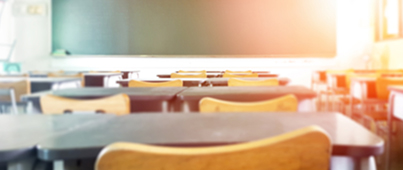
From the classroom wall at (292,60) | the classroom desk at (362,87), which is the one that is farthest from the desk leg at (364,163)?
the classroom wall at (292,60)

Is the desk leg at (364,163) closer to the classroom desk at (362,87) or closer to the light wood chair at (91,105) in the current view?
the light wood chair at (91,105)

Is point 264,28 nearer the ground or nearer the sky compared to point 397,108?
nearer the sky

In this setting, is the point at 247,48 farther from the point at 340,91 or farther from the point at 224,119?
the point at 224,119

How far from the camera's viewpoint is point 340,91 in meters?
4.88

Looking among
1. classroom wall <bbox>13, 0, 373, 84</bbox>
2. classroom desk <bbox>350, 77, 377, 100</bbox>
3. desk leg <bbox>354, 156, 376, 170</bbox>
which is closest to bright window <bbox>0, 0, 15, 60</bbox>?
classroom wall <bbox>13, 0, 373, 84</bbox>

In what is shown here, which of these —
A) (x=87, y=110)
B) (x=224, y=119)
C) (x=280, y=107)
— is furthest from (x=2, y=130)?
(x=280, y=107)

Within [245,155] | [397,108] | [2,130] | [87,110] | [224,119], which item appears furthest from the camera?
[397,108]

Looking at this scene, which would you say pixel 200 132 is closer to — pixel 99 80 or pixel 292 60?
pixel 99 80

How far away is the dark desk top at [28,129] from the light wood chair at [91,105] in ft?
0.55

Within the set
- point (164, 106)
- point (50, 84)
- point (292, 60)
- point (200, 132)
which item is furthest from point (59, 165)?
point (292, 60)

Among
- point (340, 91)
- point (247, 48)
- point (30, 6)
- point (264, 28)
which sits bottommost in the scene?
point (340, 91)

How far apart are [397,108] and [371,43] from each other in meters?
5.81

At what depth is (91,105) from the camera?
127cm

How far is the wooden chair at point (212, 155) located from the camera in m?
0.50
